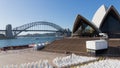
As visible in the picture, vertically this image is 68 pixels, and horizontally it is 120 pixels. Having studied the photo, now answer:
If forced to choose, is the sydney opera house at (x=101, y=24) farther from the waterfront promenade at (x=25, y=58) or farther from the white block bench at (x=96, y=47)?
the waterfront promenade at (x=25, y=58)

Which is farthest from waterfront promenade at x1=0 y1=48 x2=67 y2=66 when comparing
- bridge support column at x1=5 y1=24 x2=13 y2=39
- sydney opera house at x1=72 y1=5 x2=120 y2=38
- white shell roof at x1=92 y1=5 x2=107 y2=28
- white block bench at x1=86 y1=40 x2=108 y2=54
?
bridge support column at x1=5 y1=24 x2=13 y2=39

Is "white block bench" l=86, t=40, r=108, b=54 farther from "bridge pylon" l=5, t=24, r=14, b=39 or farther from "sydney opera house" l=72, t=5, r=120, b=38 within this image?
"bridge pylon" l=5, t=24, r=14, b=39

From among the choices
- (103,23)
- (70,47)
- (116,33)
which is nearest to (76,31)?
(103,23)

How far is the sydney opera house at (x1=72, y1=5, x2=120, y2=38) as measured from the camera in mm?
27952

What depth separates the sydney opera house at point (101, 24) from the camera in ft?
91.7

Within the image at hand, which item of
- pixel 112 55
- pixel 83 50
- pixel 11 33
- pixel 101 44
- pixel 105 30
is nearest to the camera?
pixel 112 55

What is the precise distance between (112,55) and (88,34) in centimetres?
1542

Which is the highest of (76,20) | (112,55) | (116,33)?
(76,20)

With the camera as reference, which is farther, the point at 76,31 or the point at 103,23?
the point at 76,31

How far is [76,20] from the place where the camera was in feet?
105

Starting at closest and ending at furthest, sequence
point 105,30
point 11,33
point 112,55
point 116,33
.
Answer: point 112,55
point 116,33
point 105,30
point 11,33

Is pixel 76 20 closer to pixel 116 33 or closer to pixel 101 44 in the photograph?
pixel 116 33

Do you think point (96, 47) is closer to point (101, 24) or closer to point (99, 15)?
point (101, 24)

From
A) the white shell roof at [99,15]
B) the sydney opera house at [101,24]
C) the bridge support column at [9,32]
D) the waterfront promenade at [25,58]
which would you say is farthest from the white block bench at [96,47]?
the bridge support column at [9,32]
